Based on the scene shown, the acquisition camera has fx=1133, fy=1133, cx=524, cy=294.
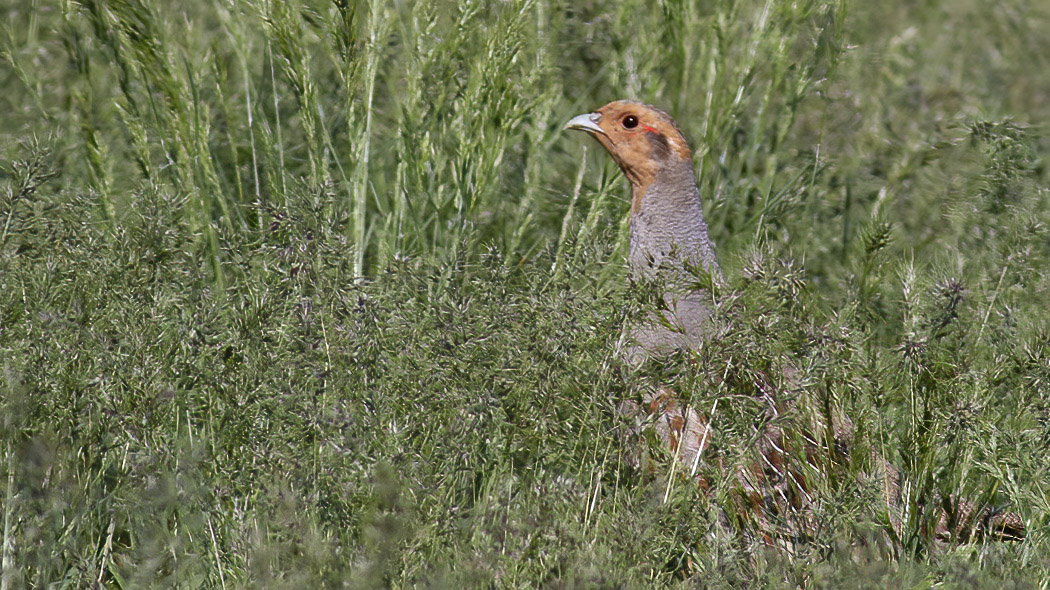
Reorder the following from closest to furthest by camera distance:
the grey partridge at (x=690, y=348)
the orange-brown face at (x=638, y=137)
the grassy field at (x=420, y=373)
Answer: the grassy field at (x=420, y=373)
the grey partridge at (x=690, y=348)
the orange-brown face at (x=638, y=137)

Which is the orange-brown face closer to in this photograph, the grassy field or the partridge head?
the partridge head

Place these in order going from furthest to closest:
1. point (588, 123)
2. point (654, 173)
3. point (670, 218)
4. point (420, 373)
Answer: point (588, 123) < point (654, 173) < point (670, 218) < point (420, 373)

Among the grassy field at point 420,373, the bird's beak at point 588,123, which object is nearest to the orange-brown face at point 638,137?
the bird's beak at point 588,123

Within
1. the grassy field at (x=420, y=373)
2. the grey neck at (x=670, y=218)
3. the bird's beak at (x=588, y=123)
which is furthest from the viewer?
the bird's beak at (x=588, y=123)

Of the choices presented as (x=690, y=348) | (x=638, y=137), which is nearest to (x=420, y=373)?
(x=690, y=348)

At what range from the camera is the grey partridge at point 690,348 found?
2.81m

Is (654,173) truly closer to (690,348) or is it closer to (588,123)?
(588,123)

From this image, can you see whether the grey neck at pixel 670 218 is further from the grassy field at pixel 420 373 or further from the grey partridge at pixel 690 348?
the grassy field at pixel 420 373

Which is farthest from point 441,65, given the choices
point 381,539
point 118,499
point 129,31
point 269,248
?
point 381,539

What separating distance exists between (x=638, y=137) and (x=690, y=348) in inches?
68.6

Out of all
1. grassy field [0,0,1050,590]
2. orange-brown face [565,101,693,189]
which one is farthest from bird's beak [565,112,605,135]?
grassy field [0,0,1050,590]

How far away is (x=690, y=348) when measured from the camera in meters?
2.74

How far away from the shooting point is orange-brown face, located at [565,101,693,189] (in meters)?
4.25

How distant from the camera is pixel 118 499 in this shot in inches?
104
